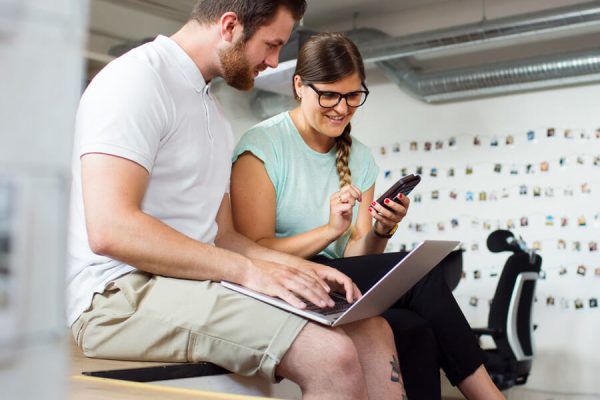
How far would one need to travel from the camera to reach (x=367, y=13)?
5324 mm

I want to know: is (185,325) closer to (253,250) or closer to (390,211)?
(253,250)

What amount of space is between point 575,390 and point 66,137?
4847 millimetres

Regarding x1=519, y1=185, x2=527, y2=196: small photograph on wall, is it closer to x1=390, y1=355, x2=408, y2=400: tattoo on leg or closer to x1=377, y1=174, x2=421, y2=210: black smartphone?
x1=377, y1=174, x2=421, y2=210: black smartphone

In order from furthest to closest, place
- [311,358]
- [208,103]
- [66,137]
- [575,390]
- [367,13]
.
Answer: [367,13] < [575,390] < [208,103] < [311,358] < [66,137]

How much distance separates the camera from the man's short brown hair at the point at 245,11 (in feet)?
4.64

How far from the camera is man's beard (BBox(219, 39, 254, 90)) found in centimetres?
142

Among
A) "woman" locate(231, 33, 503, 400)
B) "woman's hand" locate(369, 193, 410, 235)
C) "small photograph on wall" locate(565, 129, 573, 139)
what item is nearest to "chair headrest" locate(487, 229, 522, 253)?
"small photograph on wall" locate(565, 129, 573, 139)

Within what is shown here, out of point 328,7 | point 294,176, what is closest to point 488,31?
point 328,7

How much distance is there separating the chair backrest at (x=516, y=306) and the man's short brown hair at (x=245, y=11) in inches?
98.3

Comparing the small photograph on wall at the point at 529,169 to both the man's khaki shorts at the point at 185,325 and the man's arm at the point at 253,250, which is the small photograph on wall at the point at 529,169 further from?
the man's khaki shorts at the point at 185,325

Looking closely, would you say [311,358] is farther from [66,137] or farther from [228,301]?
[66,137]

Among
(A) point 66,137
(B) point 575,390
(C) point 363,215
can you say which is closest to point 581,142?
(B) point 575,390

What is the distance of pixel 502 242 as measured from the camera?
3.80m

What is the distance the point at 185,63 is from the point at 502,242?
9.18 ft
